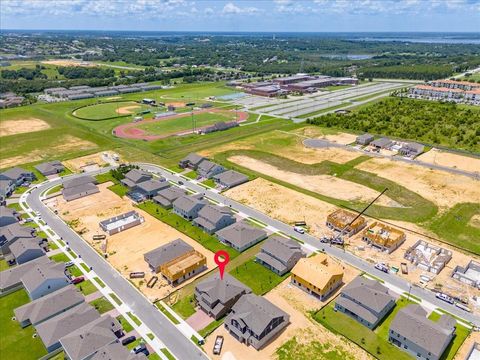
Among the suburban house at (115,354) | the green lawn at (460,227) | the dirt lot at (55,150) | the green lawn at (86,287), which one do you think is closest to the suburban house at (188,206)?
the green lawn at (86,287)

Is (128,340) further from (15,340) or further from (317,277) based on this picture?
(317,277)

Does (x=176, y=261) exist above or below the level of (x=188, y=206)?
below

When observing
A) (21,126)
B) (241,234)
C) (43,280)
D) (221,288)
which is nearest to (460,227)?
(241,234)

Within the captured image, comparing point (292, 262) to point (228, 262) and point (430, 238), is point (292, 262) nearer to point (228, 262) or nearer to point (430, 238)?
point (228, 262)

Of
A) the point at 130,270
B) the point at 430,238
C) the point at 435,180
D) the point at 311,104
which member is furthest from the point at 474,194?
the point at 311,104

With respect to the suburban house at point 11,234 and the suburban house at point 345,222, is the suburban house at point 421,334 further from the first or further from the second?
the suburban house at point 11,234

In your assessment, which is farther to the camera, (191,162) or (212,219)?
(191,162)
